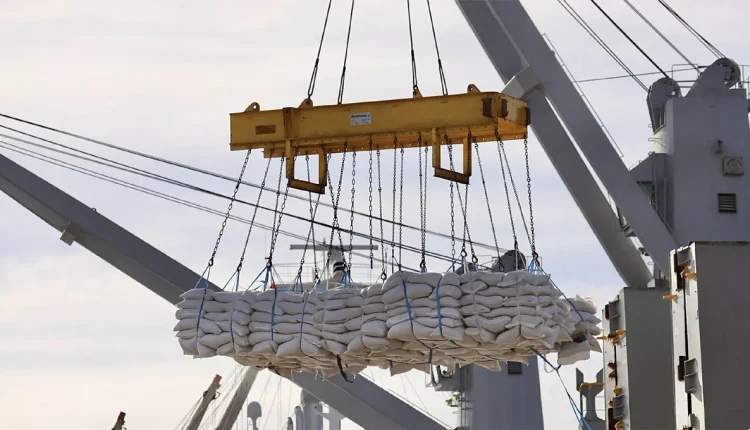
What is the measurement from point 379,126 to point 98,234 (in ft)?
36.1

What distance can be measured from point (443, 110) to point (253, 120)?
2250 millimetres

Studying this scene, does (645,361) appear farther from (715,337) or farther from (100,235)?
(100,235)

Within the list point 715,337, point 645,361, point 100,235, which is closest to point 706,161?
point 645,361

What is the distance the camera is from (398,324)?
14.4 m

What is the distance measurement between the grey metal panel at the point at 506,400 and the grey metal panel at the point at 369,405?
1.16 metres

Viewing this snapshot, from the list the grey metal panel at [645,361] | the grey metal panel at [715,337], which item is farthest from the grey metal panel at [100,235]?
the grey metal panel at [715,337]

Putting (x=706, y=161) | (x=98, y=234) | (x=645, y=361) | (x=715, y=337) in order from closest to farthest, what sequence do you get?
(x=715, y=337) < (x=645, y=361) < (x=706, y=161) < (x=98, y=234)

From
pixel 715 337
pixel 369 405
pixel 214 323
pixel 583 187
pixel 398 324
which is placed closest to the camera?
pixel 715 337

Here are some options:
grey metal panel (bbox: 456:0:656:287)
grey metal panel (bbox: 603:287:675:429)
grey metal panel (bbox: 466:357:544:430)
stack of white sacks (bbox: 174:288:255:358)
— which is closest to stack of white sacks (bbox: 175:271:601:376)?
stack of white sacks (bbox: 174:288:255:358)

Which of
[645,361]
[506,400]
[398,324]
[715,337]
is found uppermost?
[506,400]

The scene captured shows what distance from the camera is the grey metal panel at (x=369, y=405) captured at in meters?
27.4

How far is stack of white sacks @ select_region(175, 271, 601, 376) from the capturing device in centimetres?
1431

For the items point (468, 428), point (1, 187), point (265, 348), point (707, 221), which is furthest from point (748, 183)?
point (1, 187)

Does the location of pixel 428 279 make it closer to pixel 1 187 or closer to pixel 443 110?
pixel 443 110
